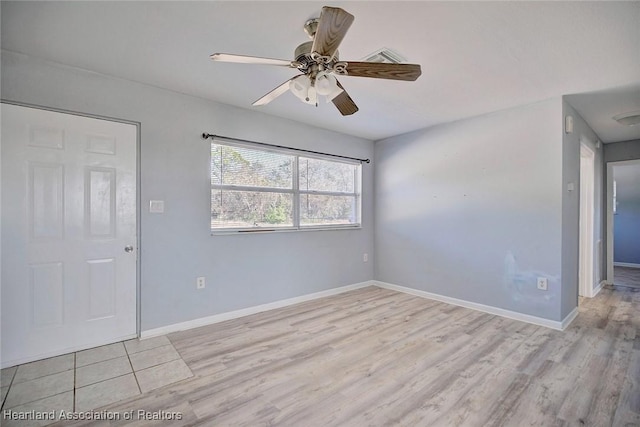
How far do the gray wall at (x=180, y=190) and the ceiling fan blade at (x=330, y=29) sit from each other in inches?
77.4

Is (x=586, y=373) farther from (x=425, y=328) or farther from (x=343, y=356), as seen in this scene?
(x=343, y=356)

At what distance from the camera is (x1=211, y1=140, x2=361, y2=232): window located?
3303 millimetres

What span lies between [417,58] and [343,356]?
2.42m

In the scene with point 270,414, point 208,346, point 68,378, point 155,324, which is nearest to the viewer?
point 270,414

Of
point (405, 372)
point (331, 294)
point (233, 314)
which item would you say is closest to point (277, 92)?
point (405, 372)

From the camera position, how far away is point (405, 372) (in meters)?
2.22

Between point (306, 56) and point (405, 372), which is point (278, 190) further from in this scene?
point (405, 372)

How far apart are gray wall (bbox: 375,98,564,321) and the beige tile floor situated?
3.22 m

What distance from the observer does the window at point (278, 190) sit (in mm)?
3303

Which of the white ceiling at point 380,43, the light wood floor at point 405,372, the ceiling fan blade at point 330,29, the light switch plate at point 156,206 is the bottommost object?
the light wood floor at point 405,372

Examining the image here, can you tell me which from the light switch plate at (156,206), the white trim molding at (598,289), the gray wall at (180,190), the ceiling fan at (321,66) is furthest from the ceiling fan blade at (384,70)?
the white trim molding at (598,289)

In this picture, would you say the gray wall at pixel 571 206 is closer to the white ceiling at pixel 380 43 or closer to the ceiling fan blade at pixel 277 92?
the white ceiling at pixel 380 43

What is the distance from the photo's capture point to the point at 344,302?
391cm

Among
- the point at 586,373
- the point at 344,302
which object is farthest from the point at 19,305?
the point at 586,373
